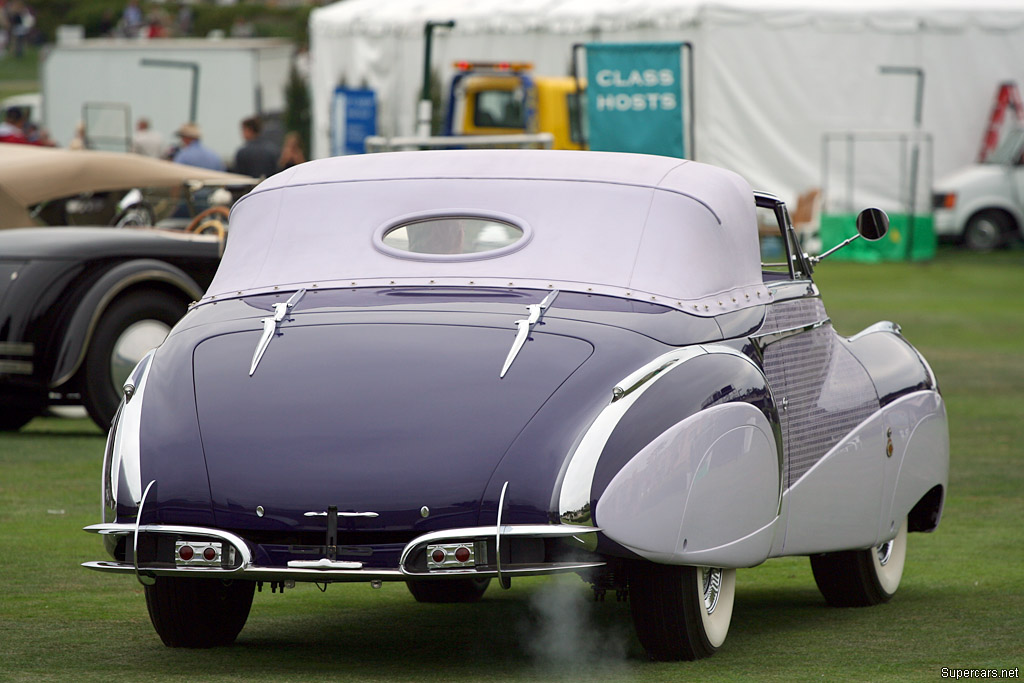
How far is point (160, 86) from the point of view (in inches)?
1298

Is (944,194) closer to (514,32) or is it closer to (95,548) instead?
(514,32)

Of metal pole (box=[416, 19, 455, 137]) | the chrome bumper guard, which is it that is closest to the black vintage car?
the chrome bumper guard

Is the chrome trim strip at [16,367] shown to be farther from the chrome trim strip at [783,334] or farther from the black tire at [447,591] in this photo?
the chrome trim strip at [783,334]

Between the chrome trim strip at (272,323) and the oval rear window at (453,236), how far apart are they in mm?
399

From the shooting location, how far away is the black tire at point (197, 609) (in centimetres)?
542

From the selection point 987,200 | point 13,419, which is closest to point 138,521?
point 13,419

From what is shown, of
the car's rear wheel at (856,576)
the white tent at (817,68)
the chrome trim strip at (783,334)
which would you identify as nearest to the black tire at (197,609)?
the chrome trim strip at (783,334)

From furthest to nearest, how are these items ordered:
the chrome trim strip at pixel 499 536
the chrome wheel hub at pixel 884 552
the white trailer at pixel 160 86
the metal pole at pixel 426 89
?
the white trailer at pixel 160 86, the metal pole at pixel 426 89, the chrome wheel hub at pixel 884 552, the chrome trim strip at pixel 499 536

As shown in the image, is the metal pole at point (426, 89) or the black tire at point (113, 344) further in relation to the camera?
the metal pole at point (426, 89)

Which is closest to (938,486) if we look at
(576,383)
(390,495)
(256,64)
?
(576,383)

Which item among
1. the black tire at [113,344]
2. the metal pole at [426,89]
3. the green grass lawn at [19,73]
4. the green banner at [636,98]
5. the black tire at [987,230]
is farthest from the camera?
the green grass lawn at [19,73]

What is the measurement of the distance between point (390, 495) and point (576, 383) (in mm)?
613

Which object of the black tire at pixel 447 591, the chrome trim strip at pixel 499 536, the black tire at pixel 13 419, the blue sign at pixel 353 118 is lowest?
the blue sign at pixel 353 118

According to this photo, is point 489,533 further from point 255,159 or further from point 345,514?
point 255,159
